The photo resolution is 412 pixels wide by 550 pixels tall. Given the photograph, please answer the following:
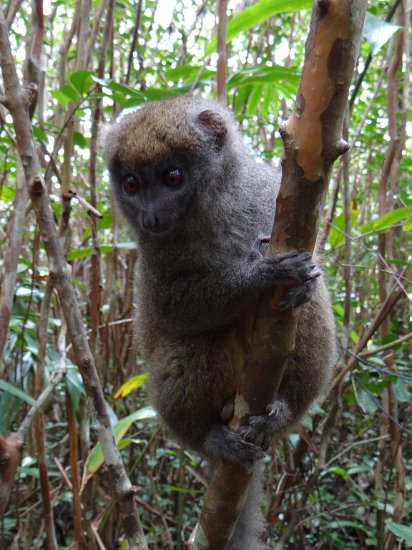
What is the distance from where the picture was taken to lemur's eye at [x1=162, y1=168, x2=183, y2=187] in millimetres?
2951

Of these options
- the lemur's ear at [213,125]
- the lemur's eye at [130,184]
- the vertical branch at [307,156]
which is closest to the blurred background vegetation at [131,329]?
the lemur's eye at [130,184]

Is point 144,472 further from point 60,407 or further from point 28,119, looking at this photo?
point 28,119

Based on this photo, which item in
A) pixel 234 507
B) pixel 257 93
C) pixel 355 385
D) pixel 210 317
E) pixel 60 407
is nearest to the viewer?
pixel 234 507

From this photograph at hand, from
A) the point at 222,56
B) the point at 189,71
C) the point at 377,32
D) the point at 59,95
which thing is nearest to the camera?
the point at 377,32

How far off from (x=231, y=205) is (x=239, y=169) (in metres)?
0.27

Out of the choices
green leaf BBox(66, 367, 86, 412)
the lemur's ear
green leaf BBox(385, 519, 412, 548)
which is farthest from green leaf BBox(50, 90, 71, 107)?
green leaf BBox(385, 519, 412, 548)

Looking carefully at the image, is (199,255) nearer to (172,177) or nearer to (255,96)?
(172,177)

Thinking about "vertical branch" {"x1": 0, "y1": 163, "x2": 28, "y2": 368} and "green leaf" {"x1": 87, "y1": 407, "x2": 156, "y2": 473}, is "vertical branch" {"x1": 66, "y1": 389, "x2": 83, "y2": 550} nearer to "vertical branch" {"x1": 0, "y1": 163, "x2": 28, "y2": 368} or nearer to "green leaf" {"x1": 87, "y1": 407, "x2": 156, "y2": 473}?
"green leaf" {"x1": 87, "y1": 407, "x2": 156, "y2": 473}

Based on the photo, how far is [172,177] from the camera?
9.68ft

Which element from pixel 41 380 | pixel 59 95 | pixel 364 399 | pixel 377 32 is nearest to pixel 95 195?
pixel 59 95

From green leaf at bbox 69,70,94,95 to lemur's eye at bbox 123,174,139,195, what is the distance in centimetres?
64

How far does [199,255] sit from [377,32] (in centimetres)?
153

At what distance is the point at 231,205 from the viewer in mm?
3043

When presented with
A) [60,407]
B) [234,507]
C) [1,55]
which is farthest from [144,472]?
[1,55]
